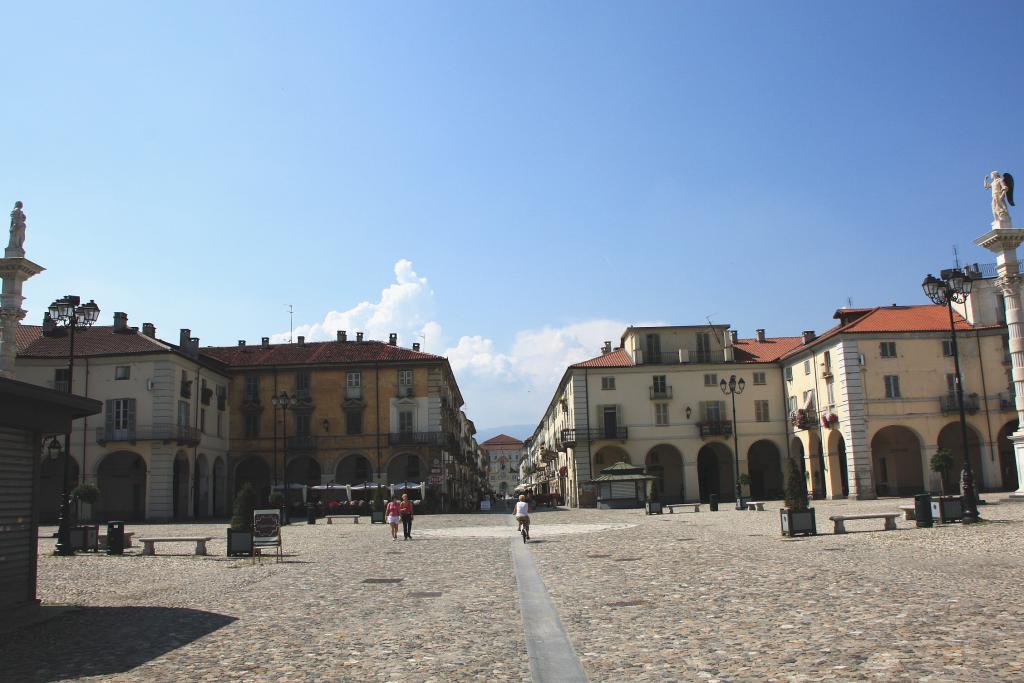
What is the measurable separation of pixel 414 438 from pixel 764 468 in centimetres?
2451

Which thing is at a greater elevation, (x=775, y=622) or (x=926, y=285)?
(x=926, y=285)

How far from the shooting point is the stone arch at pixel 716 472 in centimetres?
5781

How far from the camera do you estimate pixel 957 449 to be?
161ft

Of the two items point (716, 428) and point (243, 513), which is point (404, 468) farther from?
point (243, 513)

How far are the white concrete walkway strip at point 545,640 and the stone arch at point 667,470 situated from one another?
45.5 m

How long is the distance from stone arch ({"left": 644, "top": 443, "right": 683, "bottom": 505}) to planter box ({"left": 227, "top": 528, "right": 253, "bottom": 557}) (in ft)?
134

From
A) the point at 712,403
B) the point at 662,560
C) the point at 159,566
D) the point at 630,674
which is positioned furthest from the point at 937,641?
the point at 712,403

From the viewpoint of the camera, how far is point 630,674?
7223 millimetres

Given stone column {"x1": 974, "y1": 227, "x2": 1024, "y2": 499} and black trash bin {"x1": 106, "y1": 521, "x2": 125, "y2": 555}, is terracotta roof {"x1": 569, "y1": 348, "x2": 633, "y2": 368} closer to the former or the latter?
stone column {"x1": 974, "y1": 227, "x2": 1024, "y2": 499}

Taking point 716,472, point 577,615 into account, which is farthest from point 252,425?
point 577,615

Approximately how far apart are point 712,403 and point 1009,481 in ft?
57.3

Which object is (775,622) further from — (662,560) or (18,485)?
(18,485)

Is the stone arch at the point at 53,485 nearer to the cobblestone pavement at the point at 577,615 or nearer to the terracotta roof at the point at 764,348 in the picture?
the cobblestone pavement at the point at 577,615

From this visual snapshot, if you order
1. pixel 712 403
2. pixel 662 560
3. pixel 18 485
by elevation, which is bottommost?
pixel 662 560
